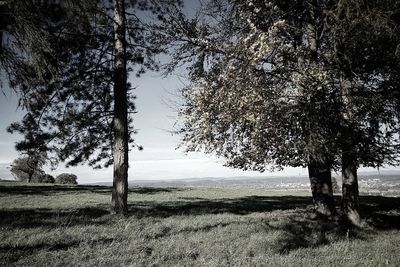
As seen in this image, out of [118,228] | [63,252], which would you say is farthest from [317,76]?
[63,252]

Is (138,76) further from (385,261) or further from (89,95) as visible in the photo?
(385,261)

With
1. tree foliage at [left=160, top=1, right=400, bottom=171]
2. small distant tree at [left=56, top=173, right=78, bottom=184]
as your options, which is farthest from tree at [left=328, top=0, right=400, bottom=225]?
small distant tree at [left=56, top=173, right=78, bottom=184]

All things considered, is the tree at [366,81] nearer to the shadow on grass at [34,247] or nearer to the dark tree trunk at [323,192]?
the dark tree trunk at [323,192]

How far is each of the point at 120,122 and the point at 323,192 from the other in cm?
806

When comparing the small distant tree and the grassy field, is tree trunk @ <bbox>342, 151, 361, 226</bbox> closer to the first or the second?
the grassy field

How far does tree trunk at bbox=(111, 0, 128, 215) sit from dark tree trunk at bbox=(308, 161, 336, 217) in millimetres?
6888

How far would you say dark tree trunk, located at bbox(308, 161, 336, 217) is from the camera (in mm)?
12680

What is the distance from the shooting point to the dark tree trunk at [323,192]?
12.7 m

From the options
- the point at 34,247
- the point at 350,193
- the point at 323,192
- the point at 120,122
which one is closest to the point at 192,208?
the point at 323,192

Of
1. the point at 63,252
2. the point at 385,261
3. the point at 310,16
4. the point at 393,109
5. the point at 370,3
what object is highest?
the point at 310,16

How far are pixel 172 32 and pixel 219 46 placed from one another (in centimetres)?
270

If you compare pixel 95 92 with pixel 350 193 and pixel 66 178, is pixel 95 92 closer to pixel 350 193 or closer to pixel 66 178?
pixel 350 193

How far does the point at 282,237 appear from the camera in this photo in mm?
8195

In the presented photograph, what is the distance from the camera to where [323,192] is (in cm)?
1293
